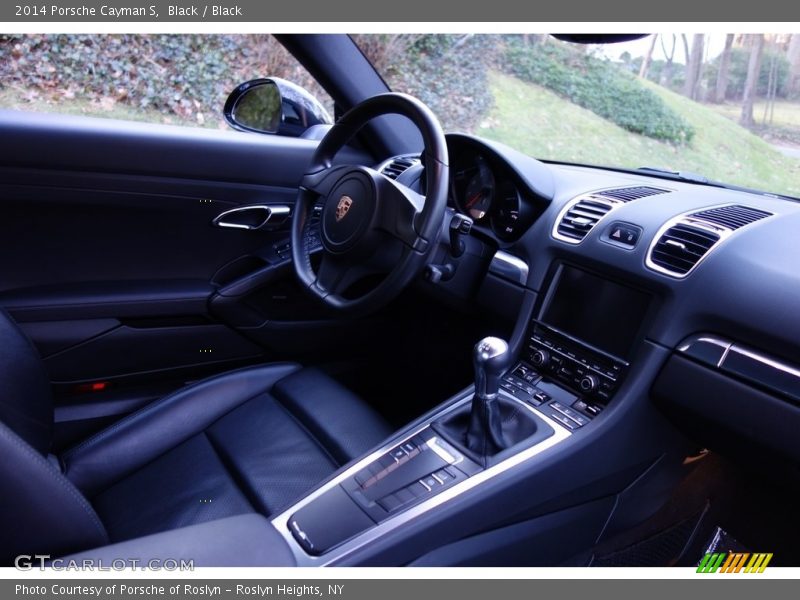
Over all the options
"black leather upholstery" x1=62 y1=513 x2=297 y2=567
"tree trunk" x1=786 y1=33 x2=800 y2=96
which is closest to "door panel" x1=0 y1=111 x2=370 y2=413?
"black leather upholstery" x1=62 y1=513 x2=297 y2=567

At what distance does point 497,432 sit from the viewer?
147 cm

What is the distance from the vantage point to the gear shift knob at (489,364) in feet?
4.59

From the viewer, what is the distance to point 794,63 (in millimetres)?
1599

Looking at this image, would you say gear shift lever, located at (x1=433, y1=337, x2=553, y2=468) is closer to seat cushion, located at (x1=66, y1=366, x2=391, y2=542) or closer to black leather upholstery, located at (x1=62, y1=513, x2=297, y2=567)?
seat cushion, located at (x1=66, y1=366, x2=391, y2=542)

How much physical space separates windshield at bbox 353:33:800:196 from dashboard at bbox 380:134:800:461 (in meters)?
0.15

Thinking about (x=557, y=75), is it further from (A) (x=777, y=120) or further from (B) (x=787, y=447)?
(B) (x=787, y=447)

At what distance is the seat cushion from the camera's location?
4.88 feet

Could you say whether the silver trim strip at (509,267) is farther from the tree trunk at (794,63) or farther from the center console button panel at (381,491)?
the tree trunk at (794,63)

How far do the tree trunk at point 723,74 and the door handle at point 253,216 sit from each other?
1.39 meters

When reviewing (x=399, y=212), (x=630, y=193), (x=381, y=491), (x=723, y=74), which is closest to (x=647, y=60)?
(x=723, y=74)

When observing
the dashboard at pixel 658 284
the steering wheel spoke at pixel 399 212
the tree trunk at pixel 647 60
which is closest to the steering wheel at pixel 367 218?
the steering wheel spoke at pixel 399 212

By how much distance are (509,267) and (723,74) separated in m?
0.79

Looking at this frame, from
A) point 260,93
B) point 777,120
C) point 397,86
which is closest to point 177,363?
point 260,93

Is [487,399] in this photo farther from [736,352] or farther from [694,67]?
[694,67]
